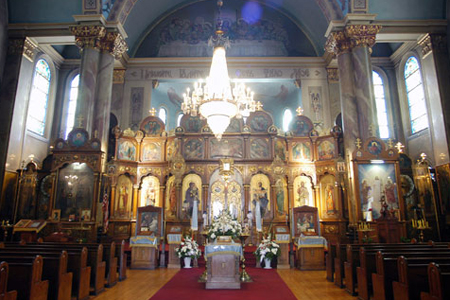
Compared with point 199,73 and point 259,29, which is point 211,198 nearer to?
point 199,73

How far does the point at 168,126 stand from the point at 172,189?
8261 millimetres

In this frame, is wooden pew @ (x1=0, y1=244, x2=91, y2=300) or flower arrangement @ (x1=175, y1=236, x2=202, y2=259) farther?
flower arrangement @ (x1=175, y1=236, x2=202, y2=259)

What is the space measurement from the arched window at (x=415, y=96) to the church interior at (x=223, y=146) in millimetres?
105

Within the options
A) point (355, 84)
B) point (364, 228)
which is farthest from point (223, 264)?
point (355, 84)

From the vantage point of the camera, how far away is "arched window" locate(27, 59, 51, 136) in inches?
675

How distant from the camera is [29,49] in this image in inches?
635

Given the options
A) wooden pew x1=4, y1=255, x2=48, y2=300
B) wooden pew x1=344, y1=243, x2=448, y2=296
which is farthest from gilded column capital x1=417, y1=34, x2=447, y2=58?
wooden pew x1=4, y1=255, x2=48, y2=300

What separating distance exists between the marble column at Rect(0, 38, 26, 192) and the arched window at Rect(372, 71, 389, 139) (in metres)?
18.7

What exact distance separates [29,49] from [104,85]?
4.79m

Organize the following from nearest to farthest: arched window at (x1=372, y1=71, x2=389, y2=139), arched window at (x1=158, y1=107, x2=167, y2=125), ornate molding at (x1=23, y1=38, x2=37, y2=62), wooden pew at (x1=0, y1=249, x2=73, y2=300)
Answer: wooden pew at (x1=0, y1=249, x2=73, y2=300)
ornate molding at (x1=23, y1=38, x2=37, y2=62)
arched window at (x1=372, y1=71, x2=389, y2=139)
arched window at (x1=158, y1=107, x2=167, y2=125)

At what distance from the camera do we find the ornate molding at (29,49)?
52.0 ft

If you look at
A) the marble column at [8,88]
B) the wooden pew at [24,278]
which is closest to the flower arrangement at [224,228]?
the wooden pew at [24,278]

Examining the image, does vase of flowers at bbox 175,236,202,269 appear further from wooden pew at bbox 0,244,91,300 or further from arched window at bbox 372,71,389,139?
arched window at bbox 372,71,389,139

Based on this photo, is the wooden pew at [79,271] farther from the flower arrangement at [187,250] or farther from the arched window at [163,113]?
the arched window at [163,113]
